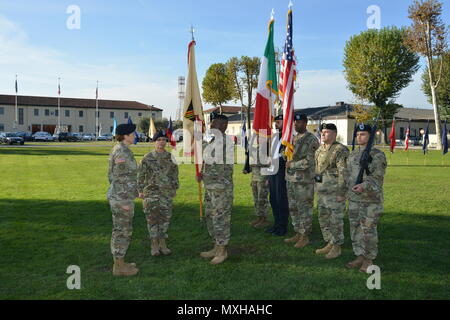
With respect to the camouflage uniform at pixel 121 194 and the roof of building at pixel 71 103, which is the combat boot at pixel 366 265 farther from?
the roof of building at pixel 71 103

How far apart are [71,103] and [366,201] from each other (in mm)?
86768

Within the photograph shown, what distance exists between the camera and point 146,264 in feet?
18.5

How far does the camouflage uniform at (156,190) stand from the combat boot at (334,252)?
2866 mm

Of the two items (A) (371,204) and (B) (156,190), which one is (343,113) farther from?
(B) (156,190)

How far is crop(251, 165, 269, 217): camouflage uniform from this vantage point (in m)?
7.79

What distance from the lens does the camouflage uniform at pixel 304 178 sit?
6477mm

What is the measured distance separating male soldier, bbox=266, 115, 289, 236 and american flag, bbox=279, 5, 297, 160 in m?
0.42

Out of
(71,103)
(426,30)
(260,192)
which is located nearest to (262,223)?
(260,192)

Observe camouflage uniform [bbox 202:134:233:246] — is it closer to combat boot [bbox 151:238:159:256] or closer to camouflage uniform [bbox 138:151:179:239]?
camouflage uniform [bbox 138:151:179:239]

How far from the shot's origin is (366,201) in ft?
17.2

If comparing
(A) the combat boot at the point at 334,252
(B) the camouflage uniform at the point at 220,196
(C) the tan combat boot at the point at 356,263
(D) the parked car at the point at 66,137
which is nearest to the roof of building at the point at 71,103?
(D) the parked car at the point at 66,137

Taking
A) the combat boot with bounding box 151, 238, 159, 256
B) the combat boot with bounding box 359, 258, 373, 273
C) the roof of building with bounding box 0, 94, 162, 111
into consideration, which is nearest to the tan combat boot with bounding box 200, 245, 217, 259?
the combat boot with bounding box 151, 238, 159, 256

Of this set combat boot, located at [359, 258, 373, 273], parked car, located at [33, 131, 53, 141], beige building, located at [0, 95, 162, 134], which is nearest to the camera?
combat boot, located at [359, 258, 373, 273]
